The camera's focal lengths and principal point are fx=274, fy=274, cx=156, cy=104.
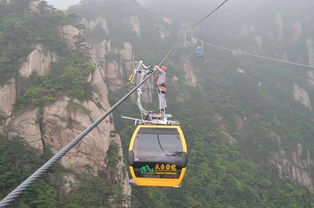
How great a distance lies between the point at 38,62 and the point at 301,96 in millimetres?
47959

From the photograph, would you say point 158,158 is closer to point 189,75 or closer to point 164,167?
point 164,167

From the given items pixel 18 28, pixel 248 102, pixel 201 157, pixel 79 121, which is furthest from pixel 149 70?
pixel 248 102

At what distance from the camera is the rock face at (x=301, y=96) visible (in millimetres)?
49750

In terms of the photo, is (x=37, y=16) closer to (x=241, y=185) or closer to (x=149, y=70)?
(x=149, y=70)

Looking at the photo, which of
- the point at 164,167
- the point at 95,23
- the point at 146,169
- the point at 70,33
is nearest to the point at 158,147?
the point at 164,167

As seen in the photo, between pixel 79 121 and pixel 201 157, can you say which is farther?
pixel 201 157

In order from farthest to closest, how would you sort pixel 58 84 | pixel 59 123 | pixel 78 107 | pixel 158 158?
1. pixel 58 84
2. pixel 78 107
3. pixel 59 123
4. pixel 158 158

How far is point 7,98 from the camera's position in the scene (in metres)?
15.1

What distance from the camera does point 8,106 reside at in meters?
14.9

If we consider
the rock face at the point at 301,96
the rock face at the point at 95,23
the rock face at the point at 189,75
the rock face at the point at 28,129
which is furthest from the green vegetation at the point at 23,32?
the rock face at the point at 301,96

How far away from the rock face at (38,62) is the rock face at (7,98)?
1084 mm

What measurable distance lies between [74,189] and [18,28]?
1207 cm

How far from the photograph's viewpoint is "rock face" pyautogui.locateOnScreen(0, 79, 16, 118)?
1468 cm

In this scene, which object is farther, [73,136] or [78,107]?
[78,107]
